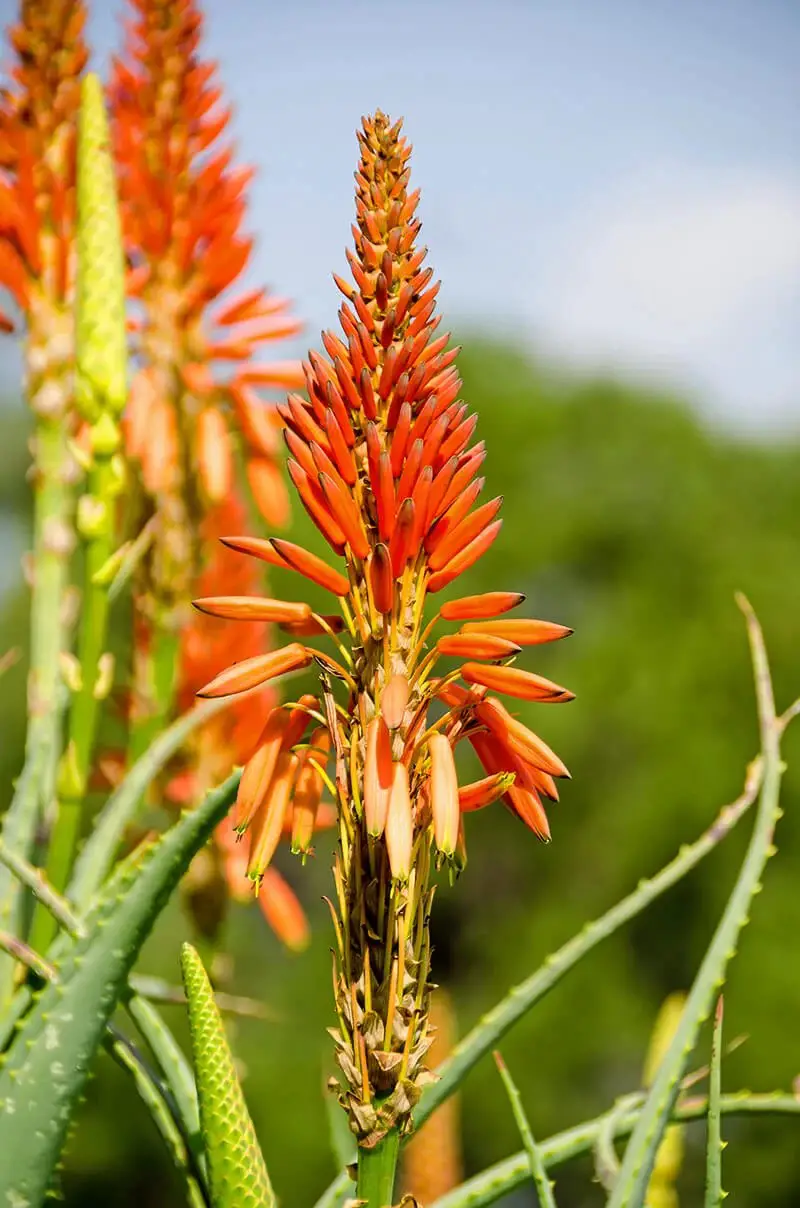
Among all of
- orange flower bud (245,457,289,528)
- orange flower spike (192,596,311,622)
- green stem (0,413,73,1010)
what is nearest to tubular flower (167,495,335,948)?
orange flower bud (245,457,289,528)

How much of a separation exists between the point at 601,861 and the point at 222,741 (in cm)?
1147

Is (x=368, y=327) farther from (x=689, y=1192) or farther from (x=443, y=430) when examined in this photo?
(x=689, y=1192)

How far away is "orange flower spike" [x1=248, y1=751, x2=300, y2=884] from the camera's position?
943 mm

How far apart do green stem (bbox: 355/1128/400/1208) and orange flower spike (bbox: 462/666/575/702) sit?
328 millimetres

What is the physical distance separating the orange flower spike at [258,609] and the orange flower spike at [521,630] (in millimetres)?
114

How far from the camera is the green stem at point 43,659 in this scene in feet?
4.56

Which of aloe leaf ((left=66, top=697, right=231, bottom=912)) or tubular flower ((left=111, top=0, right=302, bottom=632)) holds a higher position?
tubular flower ((left=111, top=0, right=302, bottom=632))

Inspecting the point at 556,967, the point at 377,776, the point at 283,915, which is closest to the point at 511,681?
the point at 377,776

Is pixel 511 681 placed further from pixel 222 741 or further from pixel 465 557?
pixel 222 741

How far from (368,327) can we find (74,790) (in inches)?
24.9

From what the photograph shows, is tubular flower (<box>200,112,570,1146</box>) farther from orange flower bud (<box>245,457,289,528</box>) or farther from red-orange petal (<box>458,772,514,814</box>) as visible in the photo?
orange flower bud (<box>245,457,289,528</box>)

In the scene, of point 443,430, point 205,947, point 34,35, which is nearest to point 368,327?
point 443,430

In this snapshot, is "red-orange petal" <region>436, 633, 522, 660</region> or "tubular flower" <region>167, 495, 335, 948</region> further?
"tubular flower" <region>167, 495, 335, 948</region>

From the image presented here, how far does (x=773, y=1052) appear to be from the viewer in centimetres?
1109
